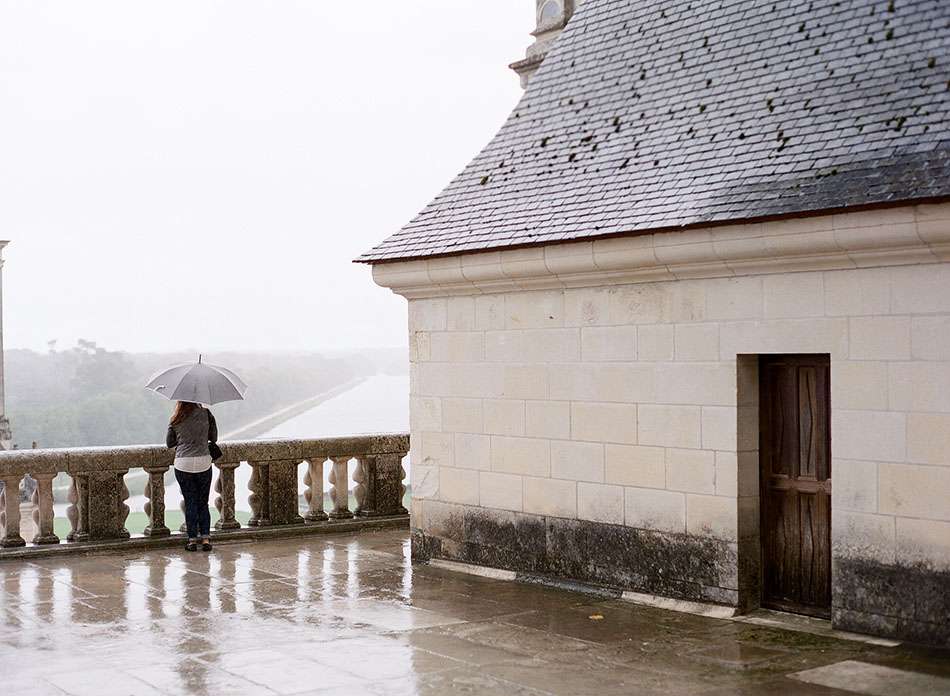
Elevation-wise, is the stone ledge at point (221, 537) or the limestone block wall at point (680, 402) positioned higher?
the limestone block wall at point (680, 402)

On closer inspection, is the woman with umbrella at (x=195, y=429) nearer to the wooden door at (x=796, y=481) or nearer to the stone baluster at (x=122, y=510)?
the stone baluster at (x=122, y=510)

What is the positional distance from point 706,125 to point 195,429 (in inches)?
197

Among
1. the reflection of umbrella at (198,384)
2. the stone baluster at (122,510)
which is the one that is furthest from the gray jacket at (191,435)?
the stone baluster at (122,510)

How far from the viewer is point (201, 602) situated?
27.6 feet

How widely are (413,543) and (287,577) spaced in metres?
1.25

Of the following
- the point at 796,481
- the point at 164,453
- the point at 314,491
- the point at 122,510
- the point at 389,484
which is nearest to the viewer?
the point at 796,481

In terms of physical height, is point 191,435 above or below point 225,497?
above

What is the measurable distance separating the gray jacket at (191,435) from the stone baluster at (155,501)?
0.52 m

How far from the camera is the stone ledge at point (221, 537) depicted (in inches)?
415

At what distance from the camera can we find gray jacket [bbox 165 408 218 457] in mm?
10719

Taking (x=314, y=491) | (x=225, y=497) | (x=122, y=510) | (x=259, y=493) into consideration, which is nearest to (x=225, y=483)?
(x=225, y=497)

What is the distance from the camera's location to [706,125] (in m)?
8.68

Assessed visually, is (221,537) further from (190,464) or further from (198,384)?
(198,384)

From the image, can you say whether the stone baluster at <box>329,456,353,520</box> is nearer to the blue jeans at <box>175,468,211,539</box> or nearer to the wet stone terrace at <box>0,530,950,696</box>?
the blue jeans at <box>175,468,211,539</box>
